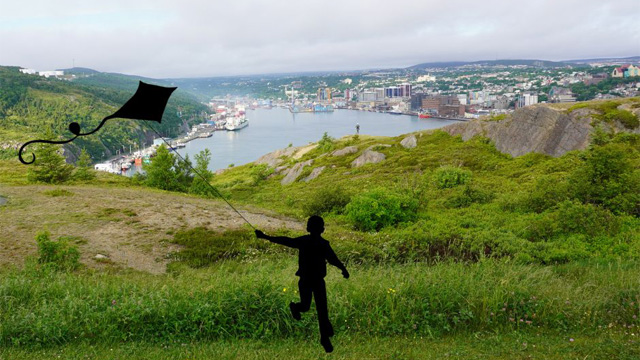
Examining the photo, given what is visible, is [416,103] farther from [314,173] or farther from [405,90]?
[314,173]

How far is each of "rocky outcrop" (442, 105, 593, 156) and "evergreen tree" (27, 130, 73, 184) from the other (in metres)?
27.2

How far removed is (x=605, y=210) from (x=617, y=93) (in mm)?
78250

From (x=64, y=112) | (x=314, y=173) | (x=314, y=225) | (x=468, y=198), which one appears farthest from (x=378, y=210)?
(x=64, y=112)

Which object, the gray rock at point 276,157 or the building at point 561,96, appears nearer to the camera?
the gray rock at point 276,157

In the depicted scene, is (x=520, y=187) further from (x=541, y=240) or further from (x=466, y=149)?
(x=466, y=149)

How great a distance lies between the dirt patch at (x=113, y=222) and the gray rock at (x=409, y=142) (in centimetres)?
2422

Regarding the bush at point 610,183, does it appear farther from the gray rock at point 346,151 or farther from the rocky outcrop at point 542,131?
the gray rock at point 346,151

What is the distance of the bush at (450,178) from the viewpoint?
22.6 metres

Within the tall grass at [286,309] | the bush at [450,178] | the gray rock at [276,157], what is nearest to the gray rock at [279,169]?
the gray rock at [276,157]

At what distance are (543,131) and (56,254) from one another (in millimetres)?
27439

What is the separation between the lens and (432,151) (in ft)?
114

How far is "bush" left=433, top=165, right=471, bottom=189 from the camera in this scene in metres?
22.6

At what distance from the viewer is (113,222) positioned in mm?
13945

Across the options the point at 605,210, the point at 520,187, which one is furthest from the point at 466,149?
the point at 605,210
